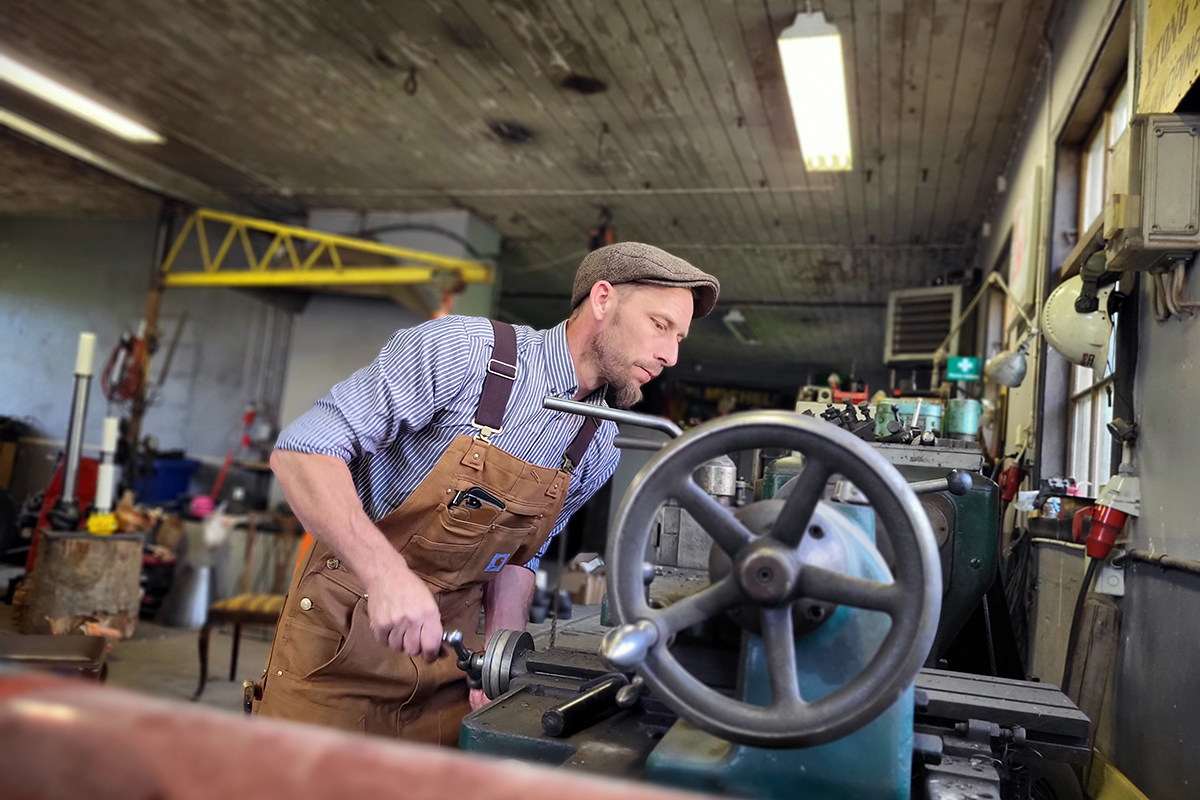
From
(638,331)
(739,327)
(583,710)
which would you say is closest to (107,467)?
(638,331)

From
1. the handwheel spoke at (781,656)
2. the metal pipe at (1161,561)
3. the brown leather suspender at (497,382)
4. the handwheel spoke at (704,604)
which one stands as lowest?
the handwheel spoke at (781,656)

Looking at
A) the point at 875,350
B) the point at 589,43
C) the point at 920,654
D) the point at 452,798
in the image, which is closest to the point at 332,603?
the point at 920,654

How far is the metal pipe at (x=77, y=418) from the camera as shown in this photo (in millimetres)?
4344

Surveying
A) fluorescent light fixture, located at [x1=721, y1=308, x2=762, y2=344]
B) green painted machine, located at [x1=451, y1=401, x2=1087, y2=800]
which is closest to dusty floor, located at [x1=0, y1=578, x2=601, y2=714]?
green painted machine, located at [x1=451, y1=401, x2=1087, y2=800]

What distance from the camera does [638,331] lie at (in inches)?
62.6

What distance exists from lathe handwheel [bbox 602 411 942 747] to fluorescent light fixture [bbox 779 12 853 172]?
3082 mm

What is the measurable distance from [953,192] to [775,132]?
59.8 inches

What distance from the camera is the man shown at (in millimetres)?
1391

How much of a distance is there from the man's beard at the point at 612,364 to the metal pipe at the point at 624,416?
0.52m

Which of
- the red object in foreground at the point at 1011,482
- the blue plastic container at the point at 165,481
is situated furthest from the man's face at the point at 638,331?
the blue plastic container at the point at 165,481

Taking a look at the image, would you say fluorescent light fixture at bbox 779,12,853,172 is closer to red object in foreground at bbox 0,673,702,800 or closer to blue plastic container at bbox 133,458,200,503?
red object in foreground at bbox 0,673,702,800

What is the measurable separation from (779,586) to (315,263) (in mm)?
6611

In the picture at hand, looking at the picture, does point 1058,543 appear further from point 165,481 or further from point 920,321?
point 165,481

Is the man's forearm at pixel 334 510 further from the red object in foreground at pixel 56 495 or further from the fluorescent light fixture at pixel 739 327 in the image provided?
the fluorescent light fixture at pixel 739 327
